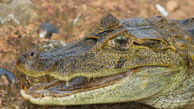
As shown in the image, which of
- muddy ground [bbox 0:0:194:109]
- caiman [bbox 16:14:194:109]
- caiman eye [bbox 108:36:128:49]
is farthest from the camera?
muddy ground [bbox 0:0:194:109]

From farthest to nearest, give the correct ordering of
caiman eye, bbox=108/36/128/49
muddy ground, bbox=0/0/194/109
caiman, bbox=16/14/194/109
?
muddy ground, bbox=0/0/194/109 → caiman eye, bbox=108/36/128/49 → caiman, bbox=16/14/194/109

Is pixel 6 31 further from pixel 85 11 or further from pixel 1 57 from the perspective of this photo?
pixel 85 11

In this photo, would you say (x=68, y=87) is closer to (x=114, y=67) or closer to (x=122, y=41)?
(x=114, y=67)

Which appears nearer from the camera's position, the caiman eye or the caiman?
the caiman

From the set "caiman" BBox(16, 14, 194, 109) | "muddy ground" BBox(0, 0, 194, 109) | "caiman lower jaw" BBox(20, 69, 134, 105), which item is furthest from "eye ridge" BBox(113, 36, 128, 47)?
"muddy ground" BBox(0, 0, 194, 109)

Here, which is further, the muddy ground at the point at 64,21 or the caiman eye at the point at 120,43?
the muddy ground at the point at 64,21

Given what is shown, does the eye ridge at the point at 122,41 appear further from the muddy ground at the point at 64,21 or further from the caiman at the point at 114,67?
the muddy ground at the point at 64,21

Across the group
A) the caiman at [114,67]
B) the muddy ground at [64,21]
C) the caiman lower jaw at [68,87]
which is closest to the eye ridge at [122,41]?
the caiman at [114,67]

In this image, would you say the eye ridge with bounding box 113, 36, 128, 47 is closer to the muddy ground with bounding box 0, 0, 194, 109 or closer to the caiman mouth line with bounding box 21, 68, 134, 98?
the caiman mouth line with bounding box 21, 68, 134, 98
